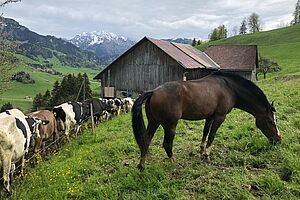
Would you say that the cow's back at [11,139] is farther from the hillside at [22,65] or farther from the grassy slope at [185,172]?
the hillside at [22,65]

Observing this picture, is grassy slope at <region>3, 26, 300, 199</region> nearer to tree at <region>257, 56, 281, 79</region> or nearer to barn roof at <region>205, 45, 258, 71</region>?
barn roof at <region>205, 45, 258, 71</region>

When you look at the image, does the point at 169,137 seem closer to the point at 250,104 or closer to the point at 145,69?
the point at 250,104

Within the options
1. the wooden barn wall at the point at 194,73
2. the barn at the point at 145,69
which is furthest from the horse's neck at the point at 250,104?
the wooden barn wall at the point at 194,73

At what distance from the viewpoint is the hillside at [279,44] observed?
5672cm

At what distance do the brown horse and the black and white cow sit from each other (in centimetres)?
626

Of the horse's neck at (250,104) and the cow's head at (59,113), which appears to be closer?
the horse's neck at (250,104)

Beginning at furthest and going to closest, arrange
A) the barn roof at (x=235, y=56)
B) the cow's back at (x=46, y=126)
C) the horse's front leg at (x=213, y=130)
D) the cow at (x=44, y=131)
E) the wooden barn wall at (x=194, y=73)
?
the barn roof at (x=235, y=56) → the wooden barn wall at (x=194, y=73) → the cow's back at (x=46, y=126) → the cow at (x=44, y=131) → the horse's front leg at (x=213, y=130)

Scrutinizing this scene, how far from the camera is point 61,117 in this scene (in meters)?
11.7

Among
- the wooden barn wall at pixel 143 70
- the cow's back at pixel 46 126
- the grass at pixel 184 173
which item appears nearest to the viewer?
the grass at pixel 184 173

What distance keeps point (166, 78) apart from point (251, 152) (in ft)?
68.2

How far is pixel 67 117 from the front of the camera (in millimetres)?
11867

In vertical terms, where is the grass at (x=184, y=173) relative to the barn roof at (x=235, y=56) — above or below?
below

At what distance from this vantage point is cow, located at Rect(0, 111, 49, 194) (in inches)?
235

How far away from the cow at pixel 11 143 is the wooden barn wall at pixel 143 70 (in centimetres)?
1967
